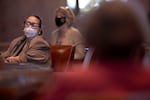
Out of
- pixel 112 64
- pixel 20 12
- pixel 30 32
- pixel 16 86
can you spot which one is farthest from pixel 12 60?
pixel 20 12

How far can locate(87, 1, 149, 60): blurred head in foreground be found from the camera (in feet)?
2.97

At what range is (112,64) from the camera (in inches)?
35.6

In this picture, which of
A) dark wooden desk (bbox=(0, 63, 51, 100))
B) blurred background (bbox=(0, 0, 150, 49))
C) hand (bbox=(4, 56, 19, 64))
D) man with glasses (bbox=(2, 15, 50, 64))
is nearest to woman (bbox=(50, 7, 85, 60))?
man with glasses (bbox=(2, 15, 50, 64))

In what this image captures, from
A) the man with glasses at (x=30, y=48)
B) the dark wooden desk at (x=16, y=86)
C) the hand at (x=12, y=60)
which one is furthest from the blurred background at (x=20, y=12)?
the dark wooden desk at (x=16, y=86)

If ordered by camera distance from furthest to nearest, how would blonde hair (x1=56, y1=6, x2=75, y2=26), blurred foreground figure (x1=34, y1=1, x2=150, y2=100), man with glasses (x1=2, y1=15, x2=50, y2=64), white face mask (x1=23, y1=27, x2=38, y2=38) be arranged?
blonde hair (x1=56, y1=6, x2=75, y2=26) → white face mask (x1=23, y1=27, x2=38, y2=38) → man with glasses (x1=2, y1=15, x2=50, y2=64) → blurred foreground figure (x1=34, y1=1, x2=150, y2=100)

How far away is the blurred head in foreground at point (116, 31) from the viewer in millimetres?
906

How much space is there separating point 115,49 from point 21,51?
8.91 ft

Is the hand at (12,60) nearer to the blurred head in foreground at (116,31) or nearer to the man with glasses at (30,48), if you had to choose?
the man with glasses at (30,48)

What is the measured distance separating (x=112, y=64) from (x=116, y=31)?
0.07m

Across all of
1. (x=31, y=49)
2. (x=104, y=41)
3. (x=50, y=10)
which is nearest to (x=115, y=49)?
(x=104, y=41)

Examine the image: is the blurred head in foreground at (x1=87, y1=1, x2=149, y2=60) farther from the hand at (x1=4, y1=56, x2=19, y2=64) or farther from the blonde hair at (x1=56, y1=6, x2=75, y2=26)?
the blonde hair at (x1=56, y1=6, x2=75, y2=26)

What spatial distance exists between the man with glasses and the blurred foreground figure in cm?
228

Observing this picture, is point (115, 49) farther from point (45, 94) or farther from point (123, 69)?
point (45, 94)

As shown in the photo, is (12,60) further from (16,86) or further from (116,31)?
(116,31)
